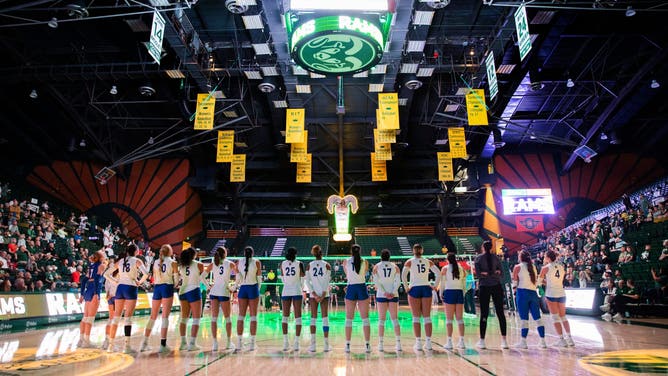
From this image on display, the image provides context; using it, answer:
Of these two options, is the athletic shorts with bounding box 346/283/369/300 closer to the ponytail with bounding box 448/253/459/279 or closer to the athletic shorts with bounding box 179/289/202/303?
the ponytail with bounding box 448/253/459/279

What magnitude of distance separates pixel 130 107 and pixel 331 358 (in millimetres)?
20085

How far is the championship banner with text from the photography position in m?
25.2

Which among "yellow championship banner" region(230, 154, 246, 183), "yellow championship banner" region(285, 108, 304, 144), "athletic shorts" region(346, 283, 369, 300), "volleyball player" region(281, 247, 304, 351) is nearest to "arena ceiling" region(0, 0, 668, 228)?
"yellow championship banner" region(285, 108, 304, 144)

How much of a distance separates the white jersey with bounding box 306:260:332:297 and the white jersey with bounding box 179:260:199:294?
85.4 inches

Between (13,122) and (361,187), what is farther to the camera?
(361,187)

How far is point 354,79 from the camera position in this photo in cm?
1697

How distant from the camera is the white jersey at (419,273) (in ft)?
23.5

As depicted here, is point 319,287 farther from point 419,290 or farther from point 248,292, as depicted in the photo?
point 419,290

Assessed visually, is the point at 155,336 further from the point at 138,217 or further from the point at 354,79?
the point at 138,217

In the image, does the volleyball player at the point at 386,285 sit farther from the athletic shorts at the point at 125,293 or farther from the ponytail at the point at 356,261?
the athletic shorts at the point at 125,293

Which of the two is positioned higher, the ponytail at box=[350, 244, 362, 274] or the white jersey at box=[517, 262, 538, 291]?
the ponytail at box=[350, 244, 362, 274]

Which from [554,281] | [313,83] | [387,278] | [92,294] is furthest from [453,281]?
[313,83]

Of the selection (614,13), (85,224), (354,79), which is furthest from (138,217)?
(614,13)

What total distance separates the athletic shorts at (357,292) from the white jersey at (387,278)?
0.33 meters
